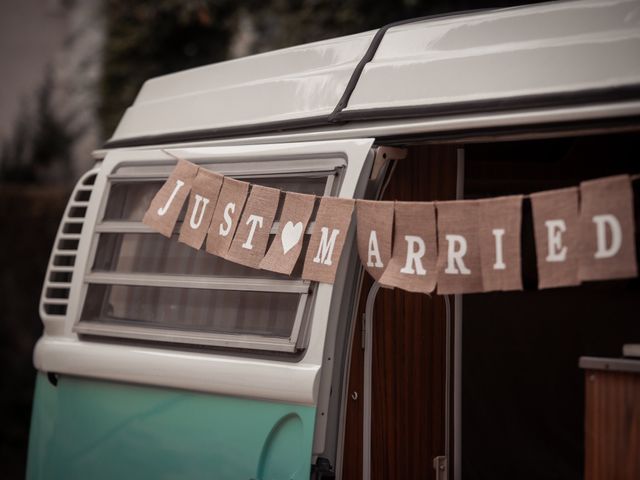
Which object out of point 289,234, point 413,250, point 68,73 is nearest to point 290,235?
point 289,234

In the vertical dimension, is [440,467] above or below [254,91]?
below

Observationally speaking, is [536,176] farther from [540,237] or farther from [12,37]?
[12,37]

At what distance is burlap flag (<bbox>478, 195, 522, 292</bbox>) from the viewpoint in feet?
9.35

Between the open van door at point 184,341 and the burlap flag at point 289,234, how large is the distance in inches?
3.0

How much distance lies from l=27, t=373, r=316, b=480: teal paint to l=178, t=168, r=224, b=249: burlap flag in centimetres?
67

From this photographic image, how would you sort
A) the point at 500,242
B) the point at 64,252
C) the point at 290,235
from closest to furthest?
the point at 500,242, the point at 290,235, the point at 64,252

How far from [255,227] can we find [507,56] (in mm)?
1200

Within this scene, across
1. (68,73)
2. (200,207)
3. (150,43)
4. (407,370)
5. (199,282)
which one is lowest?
(407,370)

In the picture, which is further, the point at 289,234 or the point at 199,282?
the point at 199,282

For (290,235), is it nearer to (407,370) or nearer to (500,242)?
(407,370)

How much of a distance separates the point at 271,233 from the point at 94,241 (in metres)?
1.15

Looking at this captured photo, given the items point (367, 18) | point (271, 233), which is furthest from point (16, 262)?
point (271, 233)

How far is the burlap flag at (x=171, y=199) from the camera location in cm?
377

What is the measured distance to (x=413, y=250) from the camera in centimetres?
309
